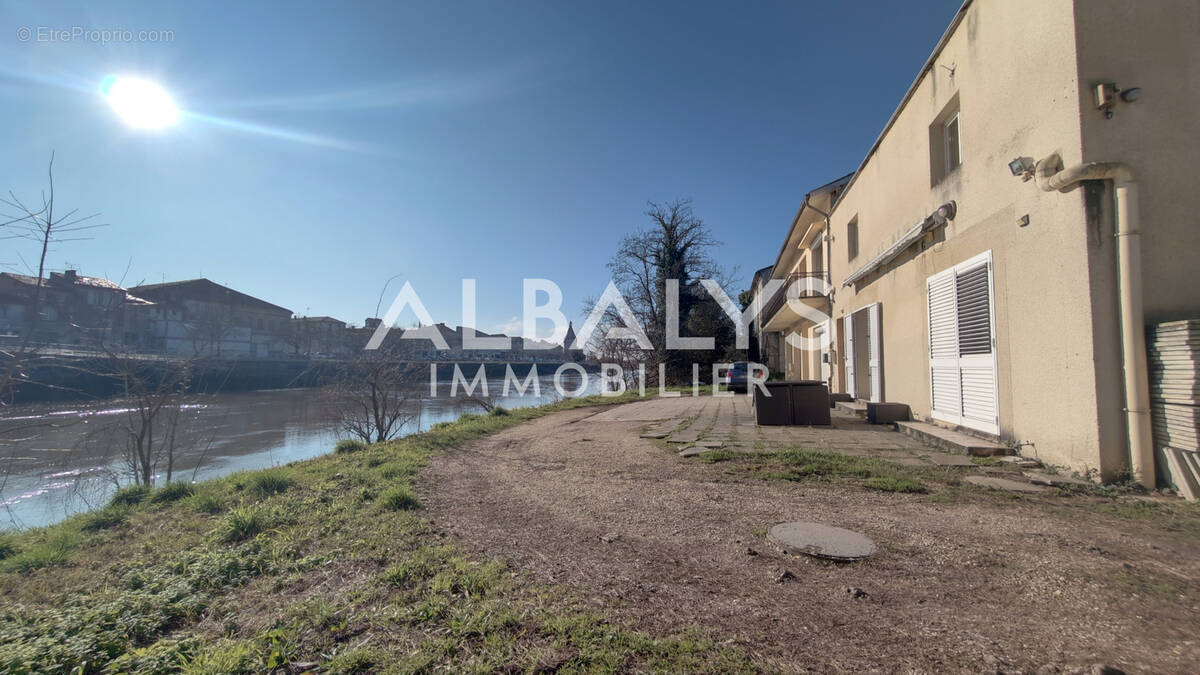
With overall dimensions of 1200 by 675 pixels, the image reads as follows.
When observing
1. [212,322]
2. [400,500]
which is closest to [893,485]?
[400,500]

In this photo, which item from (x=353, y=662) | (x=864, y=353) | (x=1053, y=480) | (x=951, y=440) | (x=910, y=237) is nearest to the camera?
(x=353, y=662)

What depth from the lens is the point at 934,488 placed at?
450 cm

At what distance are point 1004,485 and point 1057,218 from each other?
2537mm

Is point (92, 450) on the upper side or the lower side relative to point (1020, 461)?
lower

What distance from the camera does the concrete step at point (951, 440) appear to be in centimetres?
538

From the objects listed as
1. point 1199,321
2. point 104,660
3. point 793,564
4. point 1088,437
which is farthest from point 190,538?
point 1199,321

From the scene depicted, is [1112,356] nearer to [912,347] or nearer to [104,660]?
[912,347]

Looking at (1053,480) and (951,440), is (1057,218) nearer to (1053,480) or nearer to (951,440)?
(1053,480)

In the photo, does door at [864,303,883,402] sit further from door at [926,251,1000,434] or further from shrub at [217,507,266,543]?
shrub at [217,507,266,543]

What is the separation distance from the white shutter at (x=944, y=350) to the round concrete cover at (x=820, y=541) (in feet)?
14.6

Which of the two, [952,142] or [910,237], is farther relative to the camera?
[910,237]

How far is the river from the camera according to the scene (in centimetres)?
482

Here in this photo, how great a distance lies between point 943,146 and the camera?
753 centimetres

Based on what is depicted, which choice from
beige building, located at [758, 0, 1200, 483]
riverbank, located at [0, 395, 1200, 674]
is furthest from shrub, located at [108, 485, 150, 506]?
beige building, located at [758, 0, 1200, 483]
